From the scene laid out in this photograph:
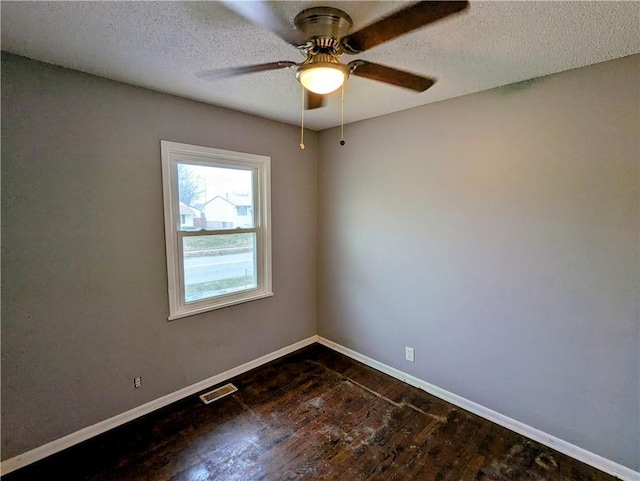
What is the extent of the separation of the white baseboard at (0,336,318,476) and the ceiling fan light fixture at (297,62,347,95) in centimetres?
261

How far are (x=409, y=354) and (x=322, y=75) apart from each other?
2.49 m

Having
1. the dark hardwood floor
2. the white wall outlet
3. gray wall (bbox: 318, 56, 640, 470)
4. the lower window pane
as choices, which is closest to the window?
the lower window pane

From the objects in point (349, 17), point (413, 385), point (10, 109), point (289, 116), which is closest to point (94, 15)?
point (10, 109)

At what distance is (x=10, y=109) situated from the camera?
70.9 inches

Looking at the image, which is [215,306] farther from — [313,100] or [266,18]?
[266,18]

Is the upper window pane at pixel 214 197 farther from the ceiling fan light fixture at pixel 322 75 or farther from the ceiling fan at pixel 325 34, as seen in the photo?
Answer: the ceiling fan light fixture at pixel 322 75

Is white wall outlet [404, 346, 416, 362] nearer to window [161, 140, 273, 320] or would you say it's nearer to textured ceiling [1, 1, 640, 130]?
window [161, 140, 273, 320]

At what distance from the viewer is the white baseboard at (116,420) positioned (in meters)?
1.92

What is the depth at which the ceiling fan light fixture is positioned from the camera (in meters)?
1.38

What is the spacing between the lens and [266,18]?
1.43 metres

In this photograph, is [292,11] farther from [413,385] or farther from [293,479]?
[413,385]

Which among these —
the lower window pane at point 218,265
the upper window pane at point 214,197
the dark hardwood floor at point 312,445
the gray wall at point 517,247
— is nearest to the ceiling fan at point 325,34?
the gray wall at point 517,247

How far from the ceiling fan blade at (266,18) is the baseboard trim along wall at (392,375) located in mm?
2744

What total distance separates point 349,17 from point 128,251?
2103mm
